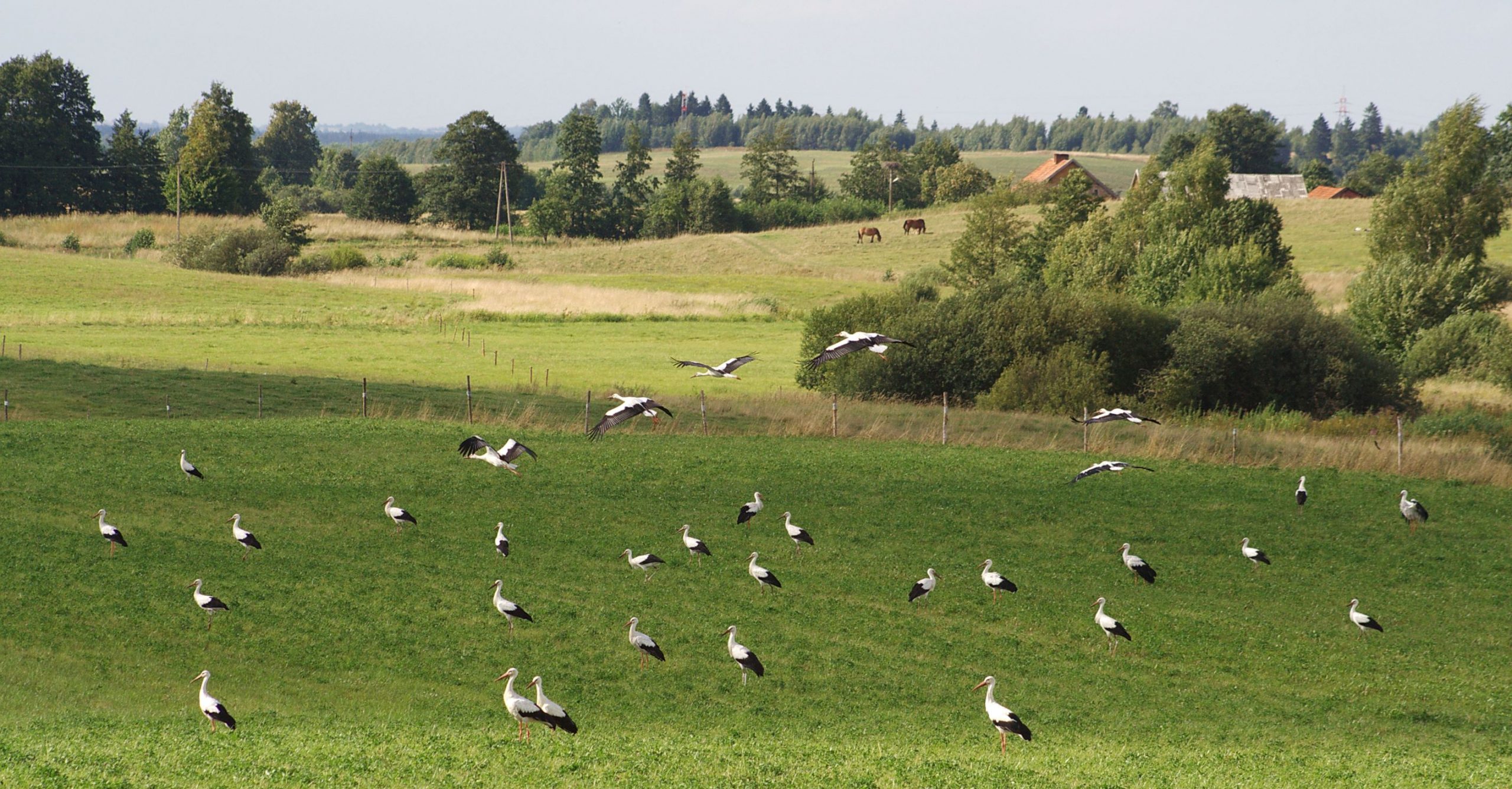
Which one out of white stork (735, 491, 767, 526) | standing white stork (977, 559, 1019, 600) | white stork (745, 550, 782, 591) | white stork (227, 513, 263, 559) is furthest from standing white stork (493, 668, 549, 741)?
white stork (735, 491, 767, 526)

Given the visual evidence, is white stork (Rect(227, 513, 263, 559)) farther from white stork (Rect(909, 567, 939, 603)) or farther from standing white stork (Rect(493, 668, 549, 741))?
white stork (Rect(909, 567, 939, 603))

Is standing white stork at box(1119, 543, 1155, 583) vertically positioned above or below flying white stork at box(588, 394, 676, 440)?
below

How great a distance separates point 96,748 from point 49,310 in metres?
66.3

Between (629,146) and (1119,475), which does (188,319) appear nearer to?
(1119,475)

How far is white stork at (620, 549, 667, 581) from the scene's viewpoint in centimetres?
2570

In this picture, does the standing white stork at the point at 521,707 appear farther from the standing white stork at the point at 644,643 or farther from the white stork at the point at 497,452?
the white stork at the point at 497,452

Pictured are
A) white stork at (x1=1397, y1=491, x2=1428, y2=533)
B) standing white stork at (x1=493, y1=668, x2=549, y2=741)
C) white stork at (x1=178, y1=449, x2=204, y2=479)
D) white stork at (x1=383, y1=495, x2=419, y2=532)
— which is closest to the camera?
standing white stork at (x1=493, y1=668, x2=549, y2=741)

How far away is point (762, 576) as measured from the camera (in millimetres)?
25078

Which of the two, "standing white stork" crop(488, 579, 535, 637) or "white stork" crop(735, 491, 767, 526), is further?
"white stork" crop(735, 491, 767, 526)

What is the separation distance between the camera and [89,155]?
135875 mm

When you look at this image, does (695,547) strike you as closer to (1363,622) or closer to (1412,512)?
(1363,622)

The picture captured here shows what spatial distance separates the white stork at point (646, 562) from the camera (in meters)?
25.7

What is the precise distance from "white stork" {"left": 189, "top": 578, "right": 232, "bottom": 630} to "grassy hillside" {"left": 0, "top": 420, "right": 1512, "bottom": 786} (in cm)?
31

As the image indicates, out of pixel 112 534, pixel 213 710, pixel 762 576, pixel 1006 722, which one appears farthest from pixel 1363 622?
pixel 112 534
